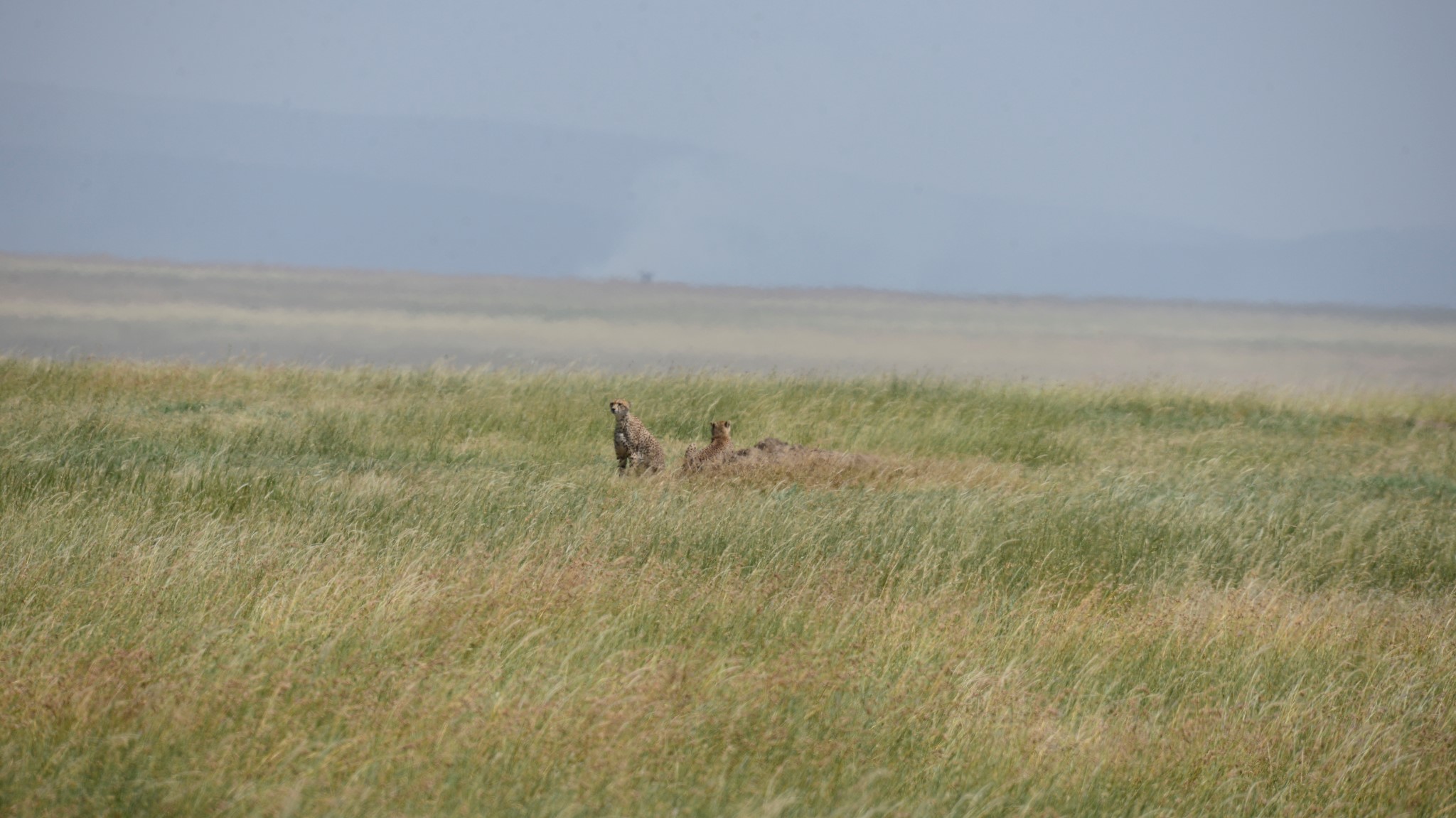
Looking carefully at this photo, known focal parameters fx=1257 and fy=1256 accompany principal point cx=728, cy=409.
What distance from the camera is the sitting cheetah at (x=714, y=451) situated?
444 inches

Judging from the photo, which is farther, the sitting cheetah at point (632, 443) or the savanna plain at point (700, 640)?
the sitting cheetah at point (632, 443)

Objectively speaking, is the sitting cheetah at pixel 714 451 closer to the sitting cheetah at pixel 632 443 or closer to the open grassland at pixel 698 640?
the sitting cheetah at pixel 632 443

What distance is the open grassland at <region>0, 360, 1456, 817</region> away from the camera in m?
4.17

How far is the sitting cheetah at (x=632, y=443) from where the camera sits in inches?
442

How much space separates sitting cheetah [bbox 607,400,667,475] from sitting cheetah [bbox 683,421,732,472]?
26 centimetres

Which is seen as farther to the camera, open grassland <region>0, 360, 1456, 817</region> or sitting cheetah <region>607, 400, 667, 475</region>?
sitting cheetah <region>607, 400, 667, 475</region>

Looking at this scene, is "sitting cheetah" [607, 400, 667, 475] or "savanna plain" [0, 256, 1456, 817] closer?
"savanna plain" [0, 256, 1456, 817]

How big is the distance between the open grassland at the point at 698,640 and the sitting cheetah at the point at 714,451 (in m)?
0.64

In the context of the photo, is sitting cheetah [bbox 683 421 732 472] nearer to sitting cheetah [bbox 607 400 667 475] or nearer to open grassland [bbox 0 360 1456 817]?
sitting cheetah [bbox 607 400 667 475]

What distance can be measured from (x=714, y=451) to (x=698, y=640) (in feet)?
19.4

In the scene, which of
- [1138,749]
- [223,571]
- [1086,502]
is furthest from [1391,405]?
[223,571]

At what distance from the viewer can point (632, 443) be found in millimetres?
11242

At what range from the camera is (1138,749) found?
4.97 meters

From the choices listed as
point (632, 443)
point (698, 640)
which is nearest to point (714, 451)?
point (632, 443)
